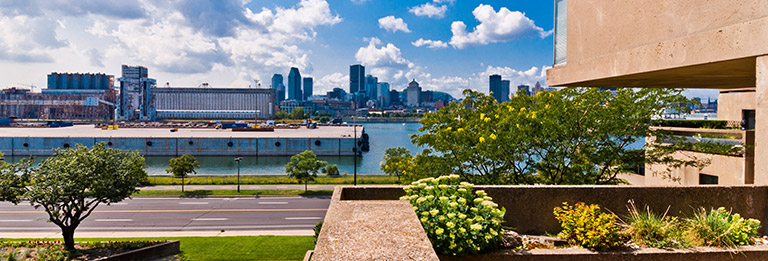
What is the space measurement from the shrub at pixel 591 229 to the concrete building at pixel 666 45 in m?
3.08

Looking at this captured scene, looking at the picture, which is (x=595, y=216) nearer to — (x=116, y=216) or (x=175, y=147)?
(x=116, y=216)

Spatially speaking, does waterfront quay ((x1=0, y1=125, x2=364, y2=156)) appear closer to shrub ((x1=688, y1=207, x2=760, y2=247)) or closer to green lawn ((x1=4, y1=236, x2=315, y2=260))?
green lawn ((x1=4, y1=236, x2=315, y2=260))

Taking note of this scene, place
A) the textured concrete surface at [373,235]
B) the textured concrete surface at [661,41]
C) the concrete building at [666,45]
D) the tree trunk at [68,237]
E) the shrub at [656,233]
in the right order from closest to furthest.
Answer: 1. the textured concrete surface at [373,235]
2. the shrub at [656,233]
3. the concrete building at [666,45]
4. the textured concrete surface at [661,41]
5. the tree trunk at [68,237]

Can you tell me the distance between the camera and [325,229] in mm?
3738

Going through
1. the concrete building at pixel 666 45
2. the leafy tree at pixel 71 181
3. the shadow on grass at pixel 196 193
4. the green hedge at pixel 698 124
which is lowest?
the shadow on grass at pixel 196 193

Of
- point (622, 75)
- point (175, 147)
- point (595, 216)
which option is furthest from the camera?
point (175, 147)

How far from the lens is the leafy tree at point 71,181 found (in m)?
17.0

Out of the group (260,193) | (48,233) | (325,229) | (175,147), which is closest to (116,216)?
(48,233)

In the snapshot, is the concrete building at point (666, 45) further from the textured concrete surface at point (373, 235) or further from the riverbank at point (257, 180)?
the riverbank at point (257, 180)

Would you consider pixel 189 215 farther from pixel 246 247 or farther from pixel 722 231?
pixel 722 231

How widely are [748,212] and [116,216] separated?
1261 inches

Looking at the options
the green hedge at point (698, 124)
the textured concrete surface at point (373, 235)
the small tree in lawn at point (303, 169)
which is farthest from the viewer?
the small tree in lawn at point (303, 169)

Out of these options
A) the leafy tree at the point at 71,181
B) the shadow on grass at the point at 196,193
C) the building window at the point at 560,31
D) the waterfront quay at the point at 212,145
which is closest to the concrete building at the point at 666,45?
the building window at the point at 560,31

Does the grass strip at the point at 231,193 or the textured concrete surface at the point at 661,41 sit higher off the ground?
the textured concrete surface at the point at 661,41
